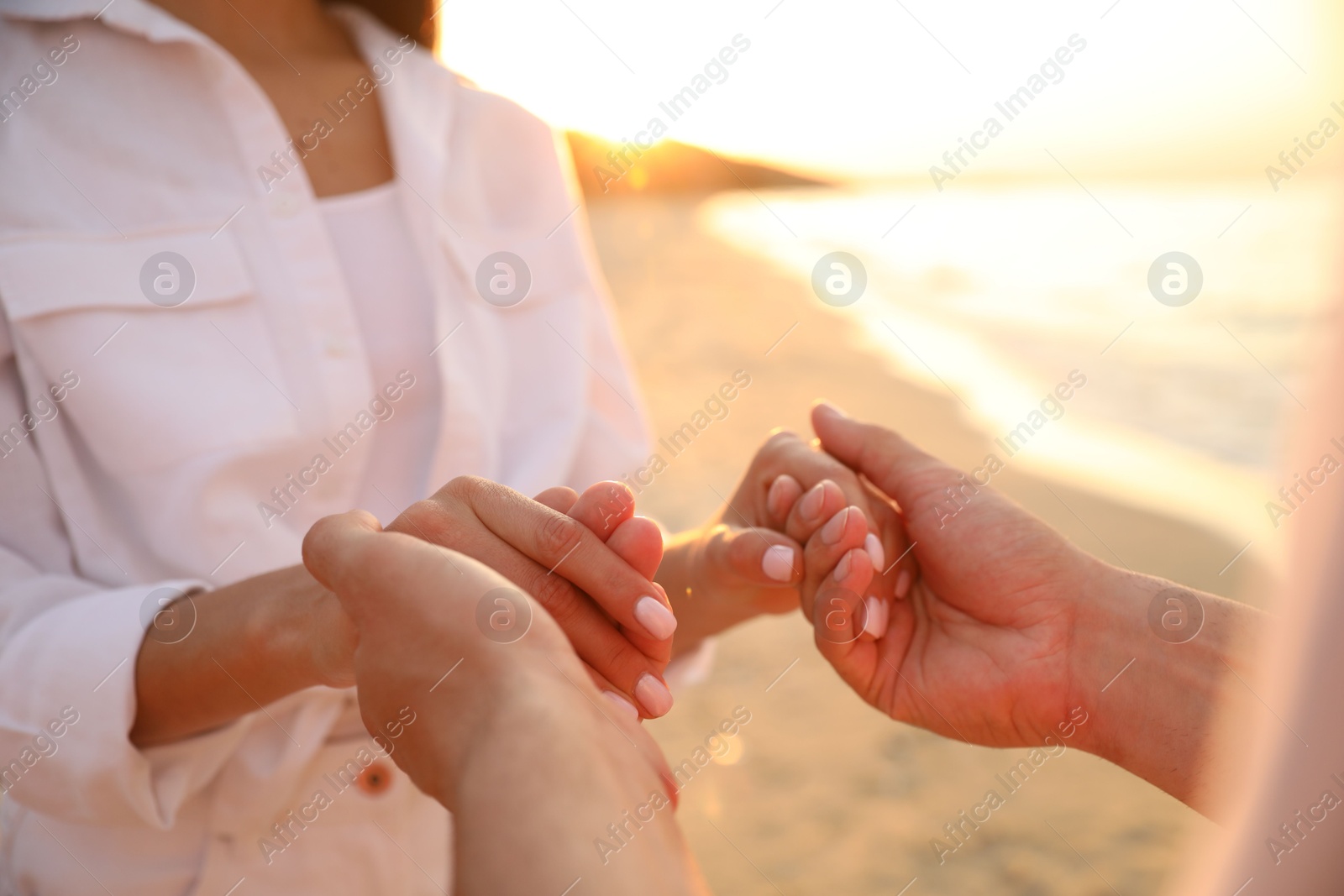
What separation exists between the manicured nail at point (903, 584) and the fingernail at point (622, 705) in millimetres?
786

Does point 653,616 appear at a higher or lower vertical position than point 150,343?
higher

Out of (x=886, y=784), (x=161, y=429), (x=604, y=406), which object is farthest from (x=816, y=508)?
(x=886, y=784)

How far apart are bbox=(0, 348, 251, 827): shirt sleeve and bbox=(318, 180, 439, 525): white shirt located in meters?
0.52

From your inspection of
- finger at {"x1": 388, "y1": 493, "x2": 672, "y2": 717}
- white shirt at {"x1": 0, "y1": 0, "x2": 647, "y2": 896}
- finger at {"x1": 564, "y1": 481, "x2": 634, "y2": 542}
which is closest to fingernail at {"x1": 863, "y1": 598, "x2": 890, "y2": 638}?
finger at {"x1": 388, "y1": 493, "x2": 672, "y2": 717}

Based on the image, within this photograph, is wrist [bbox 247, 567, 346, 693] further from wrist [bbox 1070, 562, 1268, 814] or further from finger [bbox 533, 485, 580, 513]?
wrist [bbox 1070, 562, 1268, 814]

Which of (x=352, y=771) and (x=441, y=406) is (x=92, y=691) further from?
(x=441, y=406)

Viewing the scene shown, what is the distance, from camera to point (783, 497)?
1830 mm

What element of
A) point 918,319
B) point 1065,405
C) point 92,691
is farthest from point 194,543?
point 918,319

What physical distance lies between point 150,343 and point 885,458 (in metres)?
1.56

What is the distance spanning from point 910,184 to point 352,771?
5886 cm

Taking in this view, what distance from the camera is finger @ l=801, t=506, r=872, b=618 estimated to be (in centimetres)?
166

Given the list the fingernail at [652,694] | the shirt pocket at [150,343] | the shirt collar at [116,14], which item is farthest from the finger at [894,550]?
the shirt collar at [116,14]

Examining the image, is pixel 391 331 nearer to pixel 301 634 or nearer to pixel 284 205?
pixel 284 205

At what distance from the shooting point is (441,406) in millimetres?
1868
